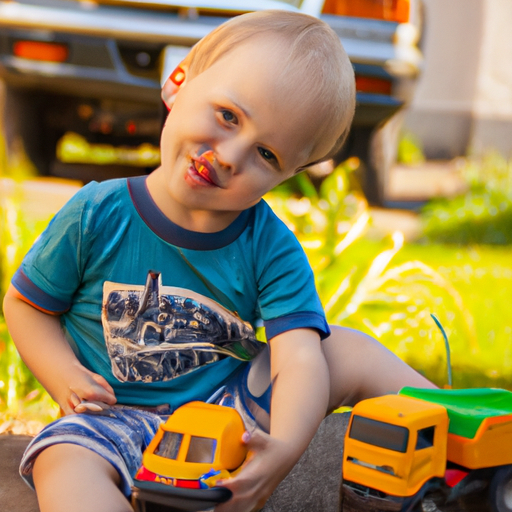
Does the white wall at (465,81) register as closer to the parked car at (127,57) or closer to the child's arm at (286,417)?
the parked car at (127,57)

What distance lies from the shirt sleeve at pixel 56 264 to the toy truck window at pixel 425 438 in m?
0.63

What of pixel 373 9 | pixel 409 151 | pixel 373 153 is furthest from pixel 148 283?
pixel 409 151

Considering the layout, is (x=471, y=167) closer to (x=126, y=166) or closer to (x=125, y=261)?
(x=126, y=166)

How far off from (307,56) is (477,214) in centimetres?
361

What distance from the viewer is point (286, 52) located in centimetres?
115

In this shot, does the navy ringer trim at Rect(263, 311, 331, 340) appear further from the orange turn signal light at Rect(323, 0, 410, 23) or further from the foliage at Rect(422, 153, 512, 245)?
the foliage at Rect(422, 153, 512, 245)

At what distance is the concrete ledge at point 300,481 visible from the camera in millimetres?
1337

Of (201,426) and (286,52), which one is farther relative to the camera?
(286,52)

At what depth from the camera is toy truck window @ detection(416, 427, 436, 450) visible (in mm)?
996

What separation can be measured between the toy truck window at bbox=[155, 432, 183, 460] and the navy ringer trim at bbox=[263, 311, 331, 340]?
0.98 ft

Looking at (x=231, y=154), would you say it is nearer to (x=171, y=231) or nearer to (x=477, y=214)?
(x=171, y=231)

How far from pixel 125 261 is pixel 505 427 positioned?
0.68 metres

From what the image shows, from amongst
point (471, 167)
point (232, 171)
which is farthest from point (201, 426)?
point (471, 167)

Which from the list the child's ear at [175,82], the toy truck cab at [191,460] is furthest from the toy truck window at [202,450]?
the child's ear at [175,82]
